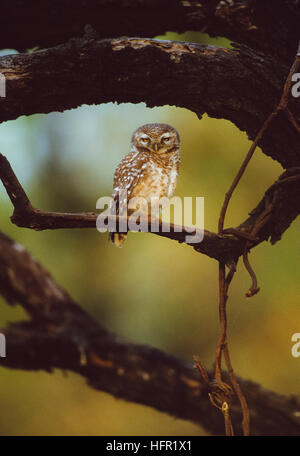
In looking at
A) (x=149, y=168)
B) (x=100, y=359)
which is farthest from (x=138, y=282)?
(x=149, y=168)

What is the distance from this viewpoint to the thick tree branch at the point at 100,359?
217 cm

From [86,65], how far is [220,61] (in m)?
0.35

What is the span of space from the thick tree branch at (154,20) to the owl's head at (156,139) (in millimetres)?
288

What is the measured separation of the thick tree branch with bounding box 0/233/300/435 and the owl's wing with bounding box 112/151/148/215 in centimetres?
92

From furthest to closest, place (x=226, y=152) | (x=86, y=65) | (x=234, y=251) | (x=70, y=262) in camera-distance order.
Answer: (x=70, y=262) → (x=226, y=152) → (x=86, y=65) → (x=234, y=251)

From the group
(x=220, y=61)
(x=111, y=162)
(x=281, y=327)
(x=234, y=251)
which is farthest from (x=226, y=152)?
(x=234, y=251)

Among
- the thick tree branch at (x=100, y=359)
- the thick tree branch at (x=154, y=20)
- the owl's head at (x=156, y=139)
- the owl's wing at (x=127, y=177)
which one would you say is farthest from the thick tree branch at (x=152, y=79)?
the thick tree branch at (x=100, y=359)

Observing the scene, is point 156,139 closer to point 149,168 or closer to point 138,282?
point 149,168

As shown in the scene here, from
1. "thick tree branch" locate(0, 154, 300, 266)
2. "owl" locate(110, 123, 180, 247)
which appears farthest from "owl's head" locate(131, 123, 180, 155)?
"thick tree branch" locate(0, 154, 300, 266)

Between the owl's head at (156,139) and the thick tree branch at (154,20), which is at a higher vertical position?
the thick tree branch at (154,20)

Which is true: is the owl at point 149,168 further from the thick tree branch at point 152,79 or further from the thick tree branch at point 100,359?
the thick tree branch at point 100,359

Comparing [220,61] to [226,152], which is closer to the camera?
[220,61]

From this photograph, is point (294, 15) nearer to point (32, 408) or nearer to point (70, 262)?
point (70, 262)

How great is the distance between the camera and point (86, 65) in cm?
123
